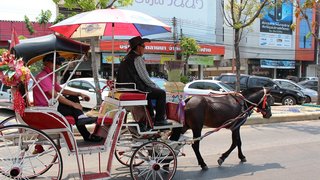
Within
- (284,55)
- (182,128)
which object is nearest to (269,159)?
(182,128)

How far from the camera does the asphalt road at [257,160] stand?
6637 mm

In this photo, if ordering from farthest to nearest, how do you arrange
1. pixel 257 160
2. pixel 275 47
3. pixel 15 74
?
pixel 275 47 < pixel 257 160 < pixel 15 74

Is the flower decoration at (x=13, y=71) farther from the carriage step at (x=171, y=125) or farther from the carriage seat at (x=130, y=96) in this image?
the carriage step at (x=171, y=125)

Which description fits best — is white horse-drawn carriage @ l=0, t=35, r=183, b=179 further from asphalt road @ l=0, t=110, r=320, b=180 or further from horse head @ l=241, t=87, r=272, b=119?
horse head @ l=241, t=87, r=272, b=119

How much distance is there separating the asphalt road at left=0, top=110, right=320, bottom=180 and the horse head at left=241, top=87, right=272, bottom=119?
1.08 meters

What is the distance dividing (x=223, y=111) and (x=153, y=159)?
1.91 meters

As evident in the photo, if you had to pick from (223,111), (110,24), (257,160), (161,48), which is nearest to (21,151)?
(110,24)

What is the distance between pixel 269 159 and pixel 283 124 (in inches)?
225

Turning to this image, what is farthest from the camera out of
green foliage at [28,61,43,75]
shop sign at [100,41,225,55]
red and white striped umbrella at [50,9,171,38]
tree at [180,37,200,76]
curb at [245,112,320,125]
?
tree at [180,37,200,76]

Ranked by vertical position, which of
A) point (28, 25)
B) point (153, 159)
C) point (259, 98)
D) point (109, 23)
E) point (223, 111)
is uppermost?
point (28, 25)

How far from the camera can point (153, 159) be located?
6.00 m

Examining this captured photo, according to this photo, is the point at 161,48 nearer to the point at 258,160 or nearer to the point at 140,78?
the point at 258,160

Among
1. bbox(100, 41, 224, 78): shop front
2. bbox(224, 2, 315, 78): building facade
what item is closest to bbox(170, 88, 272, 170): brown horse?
bbox(100, 41, 224, 78): shop front

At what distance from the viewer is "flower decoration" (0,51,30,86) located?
16.4 feet
